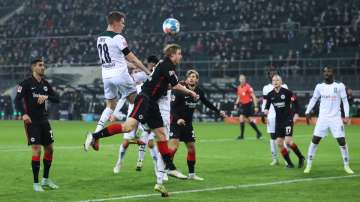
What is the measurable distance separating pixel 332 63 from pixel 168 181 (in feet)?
98.2

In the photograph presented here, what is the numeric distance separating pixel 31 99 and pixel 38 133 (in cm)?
A: 66

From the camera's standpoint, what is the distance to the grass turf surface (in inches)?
476

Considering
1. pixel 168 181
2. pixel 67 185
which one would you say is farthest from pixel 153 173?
pixel 67 185

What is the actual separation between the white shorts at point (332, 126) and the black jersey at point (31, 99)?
6289 millimetres

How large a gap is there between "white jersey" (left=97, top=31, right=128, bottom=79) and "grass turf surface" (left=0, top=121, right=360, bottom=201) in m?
2.22

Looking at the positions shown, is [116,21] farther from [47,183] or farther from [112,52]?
[47,183]

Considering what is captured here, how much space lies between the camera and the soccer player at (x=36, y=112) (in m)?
13.1

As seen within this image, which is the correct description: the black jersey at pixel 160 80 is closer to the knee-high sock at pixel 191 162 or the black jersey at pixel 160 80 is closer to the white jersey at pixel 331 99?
the knee-high sock at pixel 191 162

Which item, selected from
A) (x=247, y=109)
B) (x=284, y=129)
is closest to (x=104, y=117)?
(x=284, y=129)

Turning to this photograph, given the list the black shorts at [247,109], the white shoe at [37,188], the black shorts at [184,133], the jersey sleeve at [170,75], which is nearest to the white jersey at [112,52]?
the jersey sleeve at [170,75]

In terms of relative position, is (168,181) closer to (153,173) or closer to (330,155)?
Result: (153,173)

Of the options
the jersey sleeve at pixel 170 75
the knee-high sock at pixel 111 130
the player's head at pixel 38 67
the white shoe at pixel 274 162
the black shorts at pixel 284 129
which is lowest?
the white shoe at pixel 274 162

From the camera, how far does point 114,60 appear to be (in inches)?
559

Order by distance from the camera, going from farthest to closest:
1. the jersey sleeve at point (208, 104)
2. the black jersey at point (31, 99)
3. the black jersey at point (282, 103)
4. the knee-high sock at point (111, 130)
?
the black jersey at point (282, 103) → the jersey sleeve at point (208, 104) → the black jersey at point (31, 99) → the knee-high sock at point (111, 130)
